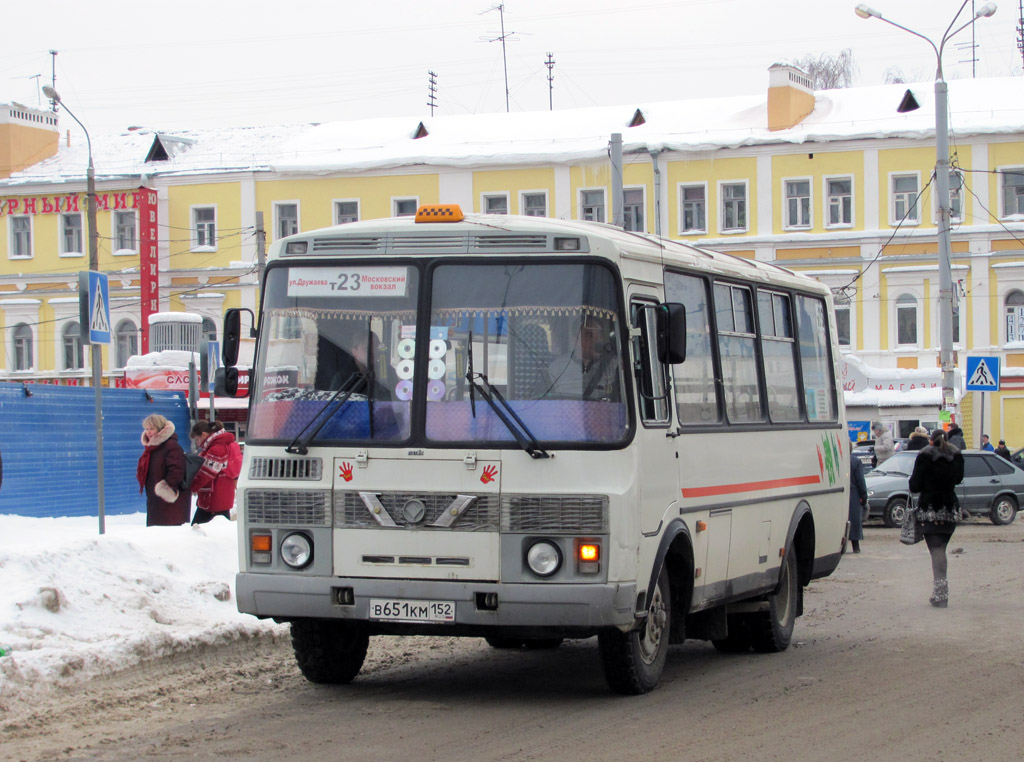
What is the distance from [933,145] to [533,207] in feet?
44.7

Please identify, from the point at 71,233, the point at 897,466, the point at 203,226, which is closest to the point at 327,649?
the point at 897,466

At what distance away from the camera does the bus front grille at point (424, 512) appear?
27.7ft

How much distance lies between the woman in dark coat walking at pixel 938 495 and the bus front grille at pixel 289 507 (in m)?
8.02

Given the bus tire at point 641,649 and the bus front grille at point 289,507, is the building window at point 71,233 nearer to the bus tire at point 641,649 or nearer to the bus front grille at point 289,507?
the bus front grille at point 289,507

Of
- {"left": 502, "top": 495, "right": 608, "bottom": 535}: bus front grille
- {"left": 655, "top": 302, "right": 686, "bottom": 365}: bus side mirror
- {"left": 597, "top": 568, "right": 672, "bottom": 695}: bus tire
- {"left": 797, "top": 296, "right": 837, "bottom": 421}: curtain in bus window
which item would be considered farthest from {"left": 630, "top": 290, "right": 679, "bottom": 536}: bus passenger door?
{"left": 797, "top": 296, "right": 837, "bottom": 421}: curtain in bus window

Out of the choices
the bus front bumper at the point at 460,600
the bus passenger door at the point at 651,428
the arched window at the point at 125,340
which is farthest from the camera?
the arched window at the point at 125,340

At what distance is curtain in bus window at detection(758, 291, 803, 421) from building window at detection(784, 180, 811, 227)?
3890 centimetres

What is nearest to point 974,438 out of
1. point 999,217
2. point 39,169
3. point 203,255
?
point 999,217

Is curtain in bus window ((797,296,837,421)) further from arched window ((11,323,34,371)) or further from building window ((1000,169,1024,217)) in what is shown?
arched window ((11,323,34,371))

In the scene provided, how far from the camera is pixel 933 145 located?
1916 inches

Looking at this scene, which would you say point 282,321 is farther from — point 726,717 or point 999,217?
point 999,217

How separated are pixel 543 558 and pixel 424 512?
0.72 m

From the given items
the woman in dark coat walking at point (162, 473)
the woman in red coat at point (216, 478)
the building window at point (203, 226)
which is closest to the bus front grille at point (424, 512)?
the woman in dark coat walking at point (162, 473)

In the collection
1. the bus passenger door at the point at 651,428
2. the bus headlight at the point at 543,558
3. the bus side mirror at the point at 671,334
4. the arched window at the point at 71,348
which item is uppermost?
the arched window at the point at 71,348
